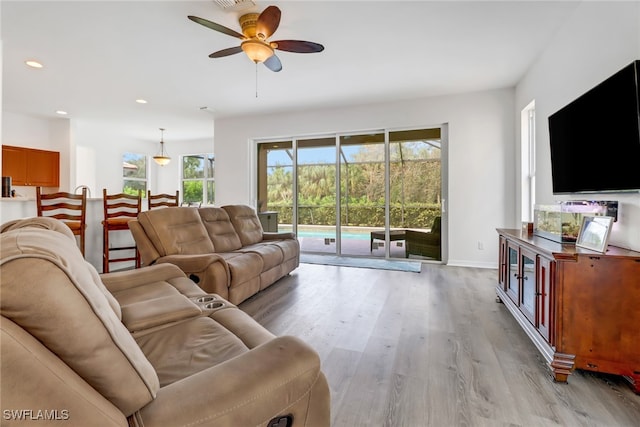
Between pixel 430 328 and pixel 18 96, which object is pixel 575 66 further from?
pixel 18 96

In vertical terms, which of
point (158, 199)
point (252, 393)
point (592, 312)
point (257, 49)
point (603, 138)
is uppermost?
point (257, 49)

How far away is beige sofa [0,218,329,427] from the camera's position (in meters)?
0.56

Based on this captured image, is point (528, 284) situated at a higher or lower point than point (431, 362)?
higher

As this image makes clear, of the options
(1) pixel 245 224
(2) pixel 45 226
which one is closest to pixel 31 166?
(1) pixel 245 224

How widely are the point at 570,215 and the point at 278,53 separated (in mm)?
3236

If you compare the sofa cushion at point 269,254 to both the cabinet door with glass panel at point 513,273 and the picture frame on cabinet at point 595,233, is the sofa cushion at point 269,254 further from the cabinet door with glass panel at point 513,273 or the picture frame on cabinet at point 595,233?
the picture frame on cabinet at point 595,233

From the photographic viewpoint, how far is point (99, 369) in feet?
2.16

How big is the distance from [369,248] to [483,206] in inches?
77.5

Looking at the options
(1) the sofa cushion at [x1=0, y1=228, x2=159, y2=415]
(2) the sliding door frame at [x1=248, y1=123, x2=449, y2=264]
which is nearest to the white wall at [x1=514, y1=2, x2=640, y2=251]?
(2) the sliding door frame at [x1=248, y1=123, x2=449, y2=264]

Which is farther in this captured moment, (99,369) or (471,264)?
(471,264)

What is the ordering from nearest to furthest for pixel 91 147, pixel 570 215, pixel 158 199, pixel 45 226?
pixel 45 226
pixel 570 215
pixel 158 199
pixel 91 147

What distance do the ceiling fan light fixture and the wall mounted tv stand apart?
2495mm

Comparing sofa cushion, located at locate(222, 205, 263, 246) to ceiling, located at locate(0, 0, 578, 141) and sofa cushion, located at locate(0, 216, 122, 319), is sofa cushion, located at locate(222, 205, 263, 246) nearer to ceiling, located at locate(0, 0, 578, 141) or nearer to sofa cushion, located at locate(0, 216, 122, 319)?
ceiling, located at locate(0, 0, 578, 141)

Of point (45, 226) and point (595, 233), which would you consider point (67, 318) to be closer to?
point (45, 226)
